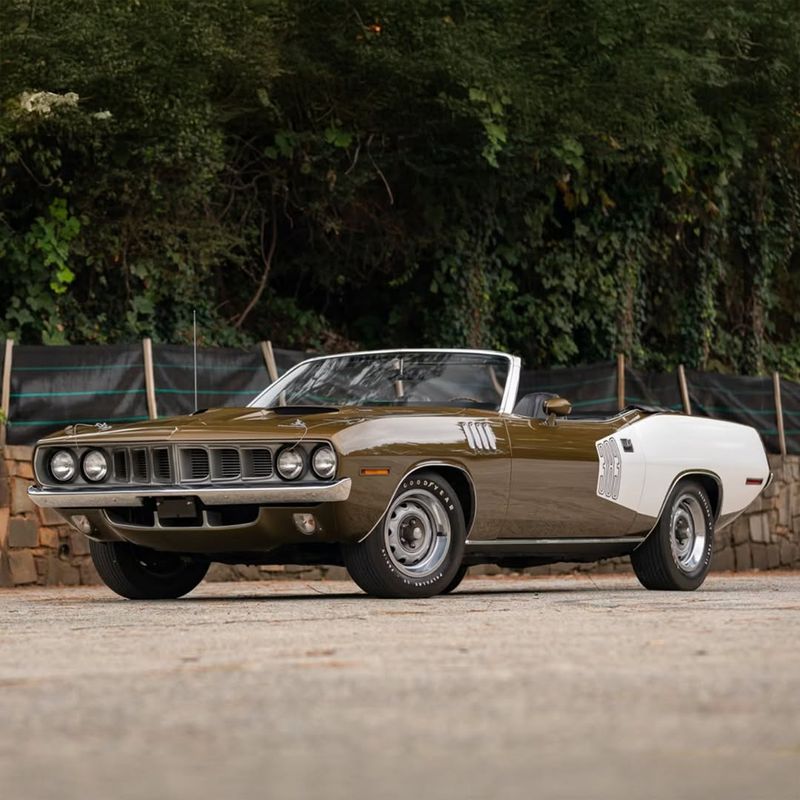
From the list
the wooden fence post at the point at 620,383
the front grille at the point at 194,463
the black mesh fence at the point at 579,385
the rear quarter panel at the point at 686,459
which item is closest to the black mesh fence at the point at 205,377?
the black mesh fence at the point at 579,385

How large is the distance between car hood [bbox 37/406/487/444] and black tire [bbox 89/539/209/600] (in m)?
0.68

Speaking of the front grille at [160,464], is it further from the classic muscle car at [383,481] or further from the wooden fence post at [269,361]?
the wooden fence post at [269,361]

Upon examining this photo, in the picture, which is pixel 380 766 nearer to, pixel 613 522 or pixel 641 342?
pixel 613 522

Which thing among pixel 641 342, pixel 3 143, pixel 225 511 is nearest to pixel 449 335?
pixel 641 342

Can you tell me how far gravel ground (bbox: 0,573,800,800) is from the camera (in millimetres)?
4129

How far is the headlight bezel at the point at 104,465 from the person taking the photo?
35.4ft

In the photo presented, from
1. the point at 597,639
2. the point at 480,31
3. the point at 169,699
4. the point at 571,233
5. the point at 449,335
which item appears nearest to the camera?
the point at 169,699

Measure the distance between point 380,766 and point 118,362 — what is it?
39.0 feet

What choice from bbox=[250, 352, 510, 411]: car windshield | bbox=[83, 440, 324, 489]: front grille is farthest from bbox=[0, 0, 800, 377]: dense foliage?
bbox=[83, 440, 324, 489]: front grille

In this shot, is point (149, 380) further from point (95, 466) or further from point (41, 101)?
point (95, 466)

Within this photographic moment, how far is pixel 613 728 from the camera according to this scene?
4.83 meters

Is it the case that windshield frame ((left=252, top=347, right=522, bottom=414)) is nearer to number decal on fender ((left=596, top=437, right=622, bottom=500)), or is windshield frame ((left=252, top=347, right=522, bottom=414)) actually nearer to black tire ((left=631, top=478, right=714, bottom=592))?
number decal on fender ((left=596, top=437, right=622, bottom=500))

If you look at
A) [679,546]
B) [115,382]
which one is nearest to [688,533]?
[679,546]

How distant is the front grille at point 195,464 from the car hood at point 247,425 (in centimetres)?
8
